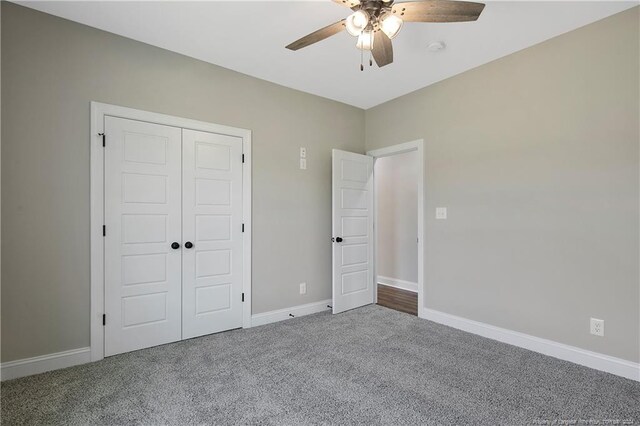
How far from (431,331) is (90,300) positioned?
316 cm

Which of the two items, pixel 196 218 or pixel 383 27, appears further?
pixel 196 218

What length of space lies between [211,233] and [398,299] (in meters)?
2.88

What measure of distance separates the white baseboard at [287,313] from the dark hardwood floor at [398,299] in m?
0.91

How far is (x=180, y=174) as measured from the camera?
301cm

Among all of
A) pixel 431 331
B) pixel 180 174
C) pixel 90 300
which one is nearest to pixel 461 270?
pixel 431 331

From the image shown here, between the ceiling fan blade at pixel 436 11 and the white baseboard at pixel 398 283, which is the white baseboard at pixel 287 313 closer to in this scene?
the white baseboard at pixel 398 283

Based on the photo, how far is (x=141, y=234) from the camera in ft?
9.21

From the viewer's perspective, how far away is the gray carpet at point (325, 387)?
189 cm

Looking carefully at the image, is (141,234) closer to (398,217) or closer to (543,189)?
(543,189)

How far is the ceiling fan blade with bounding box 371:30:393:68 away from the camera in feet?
6.98

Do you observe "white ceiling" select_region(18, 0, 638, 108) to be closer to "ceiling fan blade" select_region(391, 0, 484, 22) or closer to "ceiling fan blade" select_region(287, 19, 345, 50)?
"ceiling fan blade" select_region(287, 19, 345, 50)

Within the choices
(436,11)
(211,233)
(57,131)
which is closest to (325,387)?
(211,233)

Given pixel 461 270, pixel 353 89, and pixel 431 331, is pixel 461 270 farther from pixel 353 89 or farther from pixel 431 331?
pixel 353 89

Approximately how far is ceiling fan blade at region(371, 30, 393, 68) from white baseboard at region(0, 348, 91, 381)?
3248 millimetres
